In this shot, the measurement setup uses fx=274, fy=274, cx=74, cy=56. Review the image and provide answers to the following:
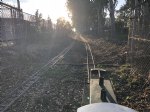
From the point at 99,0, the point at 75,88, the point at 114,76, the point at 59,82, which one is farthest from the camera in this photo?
the point at 99,0

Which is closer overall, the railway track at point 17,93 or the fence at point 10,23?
the railway track at point 17,93

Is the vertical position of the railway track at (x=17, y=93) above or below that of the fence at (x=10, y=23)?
below

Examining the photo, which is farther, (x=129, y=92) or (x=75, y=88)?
(x=75, y=88)

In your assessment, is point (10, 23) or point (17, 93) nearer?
point (17, 93)

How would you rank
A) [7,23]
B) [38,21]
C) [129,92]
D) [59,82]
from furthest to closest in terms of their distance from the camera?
Answer: 1. [38,21]
2. [7,23]
3. [59,82]
4. [129,92]

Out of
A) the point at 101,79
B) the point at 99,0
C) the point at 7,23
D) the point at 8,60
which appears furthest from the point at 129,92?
the point at 99,0

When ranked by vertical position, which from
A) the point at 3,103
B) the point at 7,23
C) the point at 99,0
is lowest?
the point at 3,103

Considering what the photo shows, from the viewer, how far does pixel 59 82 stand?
968 centimetres

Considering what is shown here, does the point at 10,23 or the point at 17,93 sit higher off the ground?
the point at 10,23

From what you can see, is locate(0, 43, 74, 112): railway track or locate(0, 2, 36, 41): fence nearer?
locate(0, 43, 74, 112): railway track

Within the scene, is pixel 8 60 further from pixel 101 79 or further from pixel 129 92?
pixel 101 79

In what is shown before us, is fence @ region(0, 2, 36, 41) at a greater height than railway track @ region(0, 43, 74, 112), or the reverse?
fence @ region(0, 2, 36, 41)

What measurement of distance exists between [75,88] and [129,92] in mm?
1858

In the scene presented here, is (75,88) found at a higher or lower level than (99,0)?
lower
